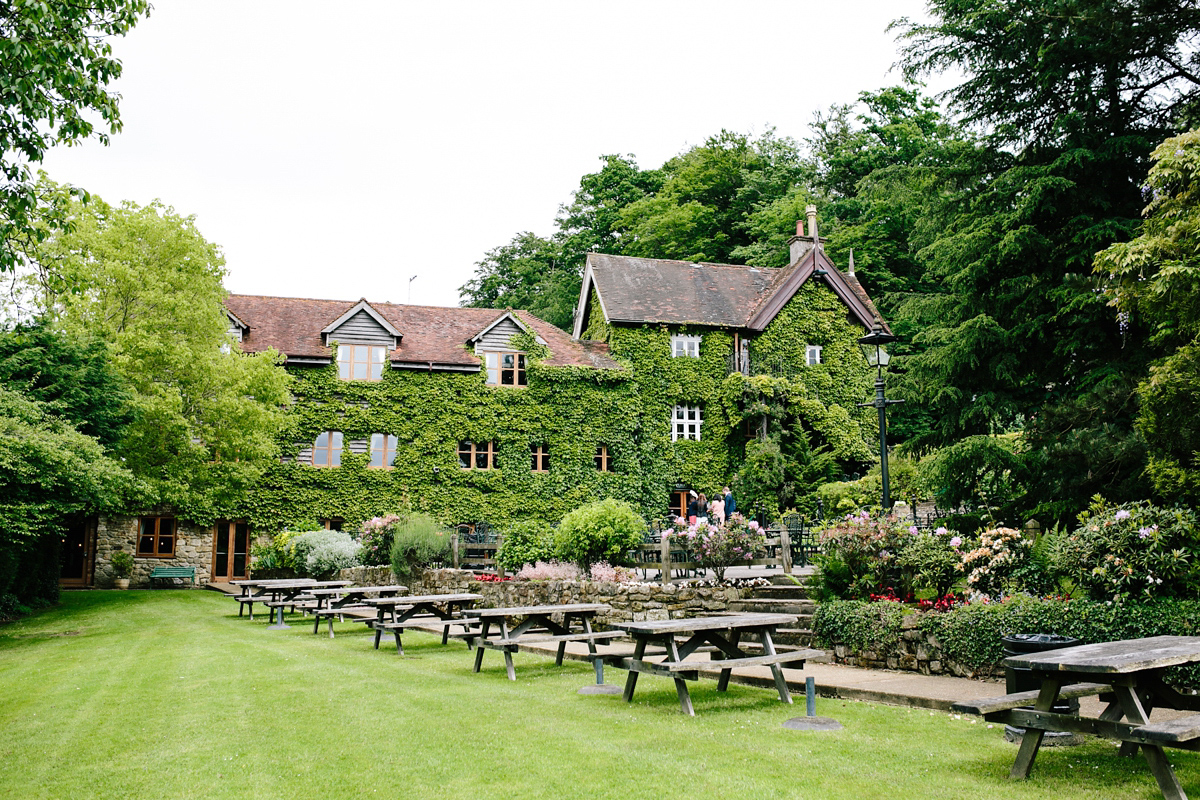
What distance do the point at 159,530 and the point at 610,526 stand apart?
67.6 ft

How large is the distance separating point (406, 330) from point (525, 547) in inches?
663

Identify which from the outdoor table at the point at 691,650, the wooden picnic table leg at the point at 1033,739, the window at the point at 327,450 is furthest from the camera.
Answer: the window at the point at 327,450

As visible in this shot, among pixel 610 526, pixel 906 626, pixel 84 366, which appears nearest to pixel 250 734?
pixel 906 626

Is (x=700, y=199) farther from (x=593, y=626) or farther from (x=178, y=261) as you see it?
(x=593, y=626)

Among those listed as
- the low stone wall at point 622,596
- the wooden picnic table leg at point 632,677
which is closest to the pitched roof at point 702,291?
the low stone wall at point 622,596

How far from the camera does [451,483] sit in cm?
3144

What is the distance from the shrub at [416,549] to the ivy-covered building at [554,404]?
9736mm

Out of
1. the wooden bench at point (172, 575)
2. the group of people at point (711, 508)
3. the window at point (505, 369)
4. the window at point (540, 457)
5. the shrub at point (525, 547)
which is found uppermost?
the window at point (505, 369)

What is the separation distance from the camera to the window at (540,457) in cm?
3272

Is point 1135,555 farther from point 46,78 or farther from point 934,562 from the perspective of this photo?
point 46,78

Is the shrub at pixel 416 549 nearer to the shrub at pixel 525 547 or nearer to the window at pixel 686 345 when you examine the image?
the shrub at pixel 525 547

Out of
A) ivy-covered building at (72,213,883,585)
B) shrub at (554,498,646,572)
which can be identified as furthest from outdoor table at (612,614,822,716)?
ivy-covered building at (72,213,883,585)

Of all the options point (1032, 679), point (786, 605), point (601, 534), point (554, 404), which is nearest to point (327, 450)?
point (554, 404)

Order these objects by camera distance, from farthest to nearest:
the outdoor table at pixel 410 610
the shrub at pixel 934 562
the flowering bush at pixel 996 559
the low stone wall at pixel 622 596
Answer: the low stone wall at pixel 622 596, the outdoor table at pixel 410 610, the shrub at pixel 934 562, the flowering bush at pixel 996 559
